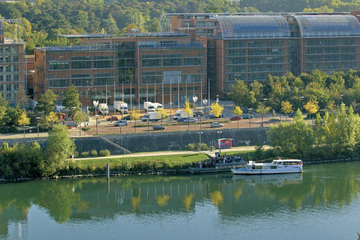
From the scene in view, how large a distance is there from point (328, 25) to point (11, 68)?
46.6 m

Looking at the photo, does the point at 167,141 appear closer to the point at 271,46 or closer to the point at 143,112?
the point at 143,112

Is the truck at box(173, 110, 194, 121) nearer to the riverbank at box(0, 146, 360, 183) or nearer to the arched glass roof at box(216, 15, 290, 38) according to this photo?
the riverbank at box(0, 146, 360, 183)

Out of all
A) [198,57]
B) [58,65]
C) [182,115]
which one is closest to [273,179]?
[182,115]

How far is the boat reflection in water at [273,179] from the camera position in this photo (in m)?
68.9

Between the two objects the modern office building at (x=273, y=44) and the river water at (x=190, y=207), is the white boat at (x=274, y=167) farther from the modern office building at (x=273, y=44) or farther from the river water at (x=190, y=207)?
the modern office building at (x=273, y=44)

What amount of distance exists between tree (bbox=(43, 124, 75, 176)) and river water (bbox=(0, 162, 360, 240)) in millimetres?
1722

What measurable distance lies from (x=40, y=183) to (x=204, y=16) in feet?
180

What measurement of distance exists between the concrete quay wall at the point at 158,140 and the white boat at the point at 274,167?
5941 mm

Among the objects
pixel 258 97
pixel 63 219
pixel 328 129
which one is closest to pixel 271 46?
pixel 258 97

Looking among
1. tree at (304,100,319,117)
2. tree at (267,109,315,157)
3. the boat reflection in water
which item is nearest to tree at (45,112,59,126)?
the boat reflection in water

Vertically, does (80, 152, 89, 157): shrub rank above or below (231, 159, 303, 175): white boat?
above

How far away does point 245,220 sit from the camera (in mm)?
56062

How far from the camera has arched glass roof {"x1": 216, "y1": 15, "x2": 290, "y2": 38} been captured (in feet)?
333

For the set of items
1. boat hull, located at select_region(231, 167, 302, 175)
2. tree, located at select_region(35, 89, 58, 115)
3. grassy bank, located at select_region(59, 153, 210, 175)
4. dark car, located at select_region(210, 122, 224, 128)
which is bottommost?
boat hull, located at select_region(231, 167, 302, 175)
